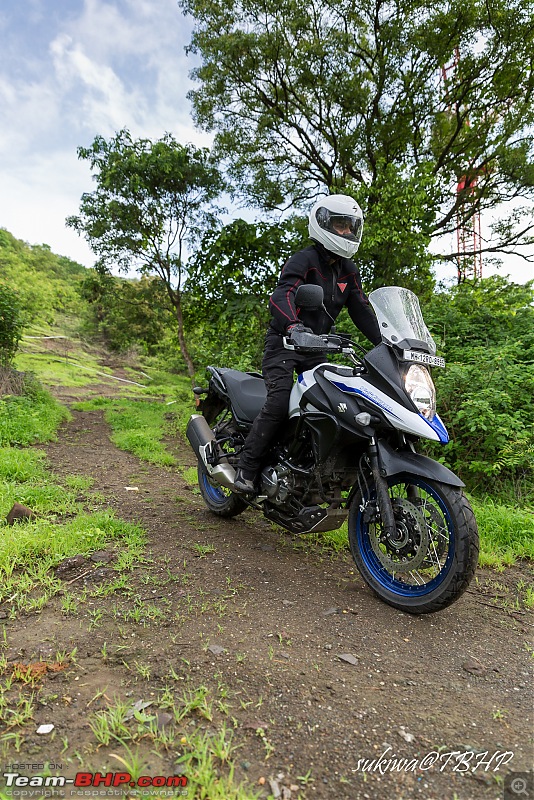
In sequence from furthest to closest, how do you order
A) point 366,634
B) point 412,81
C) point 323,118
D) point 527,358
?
1. point 323,118
2. point 412,81
3. point 527,358
4. point 366,634

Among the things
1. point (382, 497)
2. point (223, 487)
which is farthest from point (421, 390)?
point (223, 487)

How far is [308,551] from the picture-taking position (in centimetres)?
378

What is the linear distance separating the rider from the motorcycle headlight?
73 cm

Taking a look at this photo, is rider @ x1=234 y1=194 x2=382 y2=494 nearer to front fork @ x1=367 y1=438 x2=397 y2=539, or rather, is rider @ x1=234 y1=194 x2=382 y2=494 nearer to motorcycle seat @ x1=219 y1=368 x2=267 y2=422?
motorcycle seat @ x1=219 y1=368 x2=267 y2=422

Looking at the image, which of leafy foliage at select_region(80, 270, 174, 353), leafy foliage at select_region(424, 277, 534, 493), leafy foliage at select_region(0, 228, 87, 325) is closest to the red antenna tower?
leafy foliage at select_region(424, 277, 534, 493)

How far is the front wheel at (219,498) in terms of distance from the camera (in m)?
4.24

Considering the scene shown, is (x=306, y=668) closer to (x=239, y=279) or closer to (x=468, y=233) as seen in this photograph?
(x=239, y=279)

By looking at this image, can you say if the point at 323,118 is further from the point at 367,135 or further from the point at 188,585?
the point at 188,585

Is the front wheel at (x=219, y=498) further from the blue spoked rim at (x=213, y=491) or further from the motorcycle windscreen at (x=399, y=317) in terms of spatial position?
the motorcycle windscreen at (x=399, y=317)

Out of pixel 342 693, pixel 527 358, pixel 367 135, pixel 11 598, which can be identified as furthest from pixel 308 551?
pixel 367 135

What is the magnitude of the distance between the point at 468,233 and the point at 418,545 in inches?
482

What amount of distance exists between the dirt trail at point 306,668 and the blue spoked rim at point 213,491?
819 millimetres

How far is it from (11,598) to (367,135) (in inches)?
477

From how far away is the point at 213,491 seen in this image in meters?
4.58
